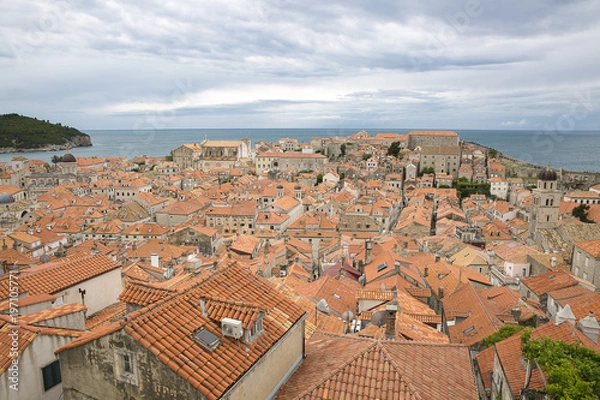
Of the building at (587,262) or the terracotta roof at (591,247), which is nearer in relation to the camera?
the building at (587,262)

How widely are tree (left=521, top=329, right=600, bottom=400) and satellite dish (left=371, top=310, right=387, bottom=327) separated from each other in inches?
249

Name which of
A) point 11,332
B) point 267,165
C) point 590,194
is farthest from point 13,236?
point 590,194

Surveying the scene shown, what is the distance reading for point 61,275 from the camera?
11.7m

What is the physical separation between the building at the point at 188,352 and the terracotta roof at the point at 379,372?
72 cm

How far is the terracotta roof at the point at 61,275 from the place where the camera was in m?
11.0

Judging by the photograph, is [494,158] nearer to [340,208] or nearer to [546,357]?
[340,208]

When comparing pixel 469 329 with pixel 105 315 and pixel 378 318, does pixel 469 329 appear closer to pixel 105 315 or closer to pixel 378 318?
pixel 378 318

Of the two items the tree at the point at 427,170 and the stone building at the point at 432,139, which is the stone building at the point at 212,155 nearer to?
the stone building at the point at 432,139

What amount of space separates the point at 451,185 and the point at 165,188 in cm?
6359

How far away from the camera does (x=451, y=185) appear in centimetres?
9525

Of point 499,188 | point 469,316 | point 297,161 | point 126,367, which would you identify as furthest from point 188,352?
point 297,161

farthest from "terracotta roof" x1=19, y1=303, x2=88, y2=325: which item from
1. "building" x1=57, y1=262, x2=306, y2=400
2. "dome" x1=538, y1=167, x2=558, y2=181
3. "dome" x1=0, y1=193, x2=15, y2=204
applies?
"dome" x1=0, y1=193, x2=15, y2=204

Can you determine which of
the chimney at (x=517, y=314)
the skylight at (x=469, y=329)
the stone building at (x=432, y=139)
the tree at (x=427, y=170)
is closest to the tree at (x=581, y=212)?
the tree at (x=427, y=170)

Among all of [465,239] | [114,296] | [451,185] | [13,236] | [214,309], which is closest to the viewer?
[214,309]
